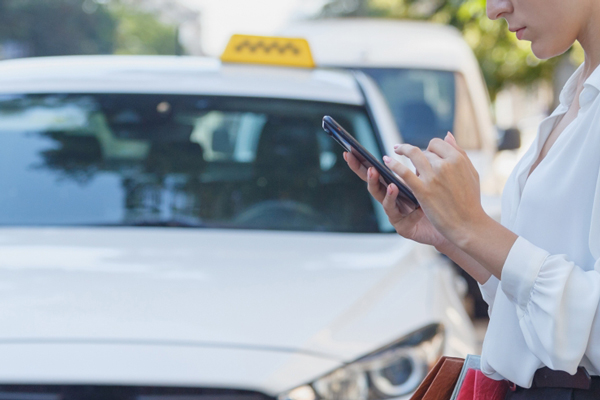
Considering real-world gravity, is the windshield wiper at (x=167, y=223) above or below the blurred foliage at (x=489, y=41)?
below

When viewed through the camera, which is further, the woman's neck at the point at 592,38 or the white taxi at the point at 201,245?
the white taxi at the point at 201,245

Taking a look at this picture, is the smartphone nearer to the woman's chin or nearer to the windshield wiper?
the woman's chin

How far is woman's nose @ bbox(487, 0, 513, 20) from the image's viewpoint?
50.5 inches

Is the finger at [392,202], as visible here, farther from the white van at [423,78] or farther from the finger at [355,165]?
the white van at [423,78]

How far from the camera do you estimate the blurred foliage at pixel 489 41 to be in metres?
11.4

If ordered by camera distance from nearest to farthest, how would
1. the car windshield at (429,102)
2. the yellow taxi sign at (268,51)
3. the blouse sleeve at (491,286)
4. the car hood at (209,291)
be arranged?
the blouse sleeve at (491,286), the car hood at (209,291), the yellow taxi sign at (268,51), the car windshield at (429,102)

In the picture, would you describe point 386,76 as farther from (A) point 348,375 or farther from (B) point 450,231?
(B) point 450,231

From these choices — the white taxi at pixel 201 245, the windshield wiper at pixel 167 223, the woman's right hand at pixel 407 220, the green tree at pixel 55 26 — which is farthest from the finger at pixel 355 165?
the green tree at pixel 55 26

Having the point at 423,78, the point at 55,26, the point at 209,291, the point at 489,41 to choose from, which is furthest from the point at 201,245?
the point at 55,26

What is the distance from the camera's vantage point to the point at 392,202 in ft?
4.71

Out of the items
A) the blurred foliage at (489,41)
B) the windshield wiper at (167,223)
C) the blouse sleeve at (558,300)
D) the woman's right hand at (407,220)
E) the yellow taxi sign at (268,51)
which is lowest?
the blouse sleeve at (558,300)

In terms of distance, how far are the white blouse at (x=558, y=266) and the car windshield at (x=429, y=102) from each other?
579cm

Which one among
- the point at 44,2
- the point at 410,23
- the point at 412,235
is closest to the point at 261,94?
the point at 412,235

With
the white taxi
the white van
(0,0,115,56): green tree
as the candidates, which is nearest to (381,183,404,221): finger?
the white taxi
